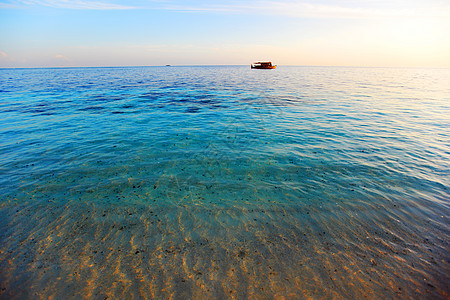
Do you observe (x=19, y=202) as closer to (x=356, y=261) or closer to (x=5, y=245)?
(x=5, y=245)

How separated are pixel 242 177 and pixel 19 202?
8.63 m

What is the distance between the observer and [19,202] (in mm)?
7730

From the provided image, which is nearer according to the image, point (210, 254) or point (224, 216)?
point (210, 254)

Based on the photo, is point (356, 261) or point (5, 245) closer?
point (356, 261)

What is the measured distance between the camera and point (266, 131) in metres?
16.1

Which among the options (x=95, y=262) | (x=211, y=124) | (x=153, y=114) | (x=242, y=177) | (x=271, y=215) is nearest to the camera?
(x=95, y=262)

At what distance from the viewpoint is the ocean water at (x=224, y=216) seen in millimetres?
4867

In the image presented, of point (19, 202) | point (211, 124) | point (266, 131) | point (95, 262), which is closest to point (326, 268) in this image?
point (95, 262)

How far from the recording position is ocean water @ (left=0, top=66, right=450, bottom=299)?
4.87 meters

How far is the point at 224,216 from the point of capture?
701 centimetres

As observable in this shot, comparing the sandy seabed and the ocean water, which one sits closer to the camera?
the sandy seabed

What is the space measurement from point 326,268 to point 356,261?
88cm

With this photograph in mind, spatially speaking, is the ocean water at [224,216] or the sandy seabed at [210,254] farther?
the ocean water at [224,216]

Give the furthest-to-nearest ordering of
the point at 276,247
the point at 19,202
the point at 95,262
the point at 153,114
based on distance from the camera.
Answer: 1. the point at 153,114
2. the point at 19,202
3. the point at 276,247
4. the point at 95,262
